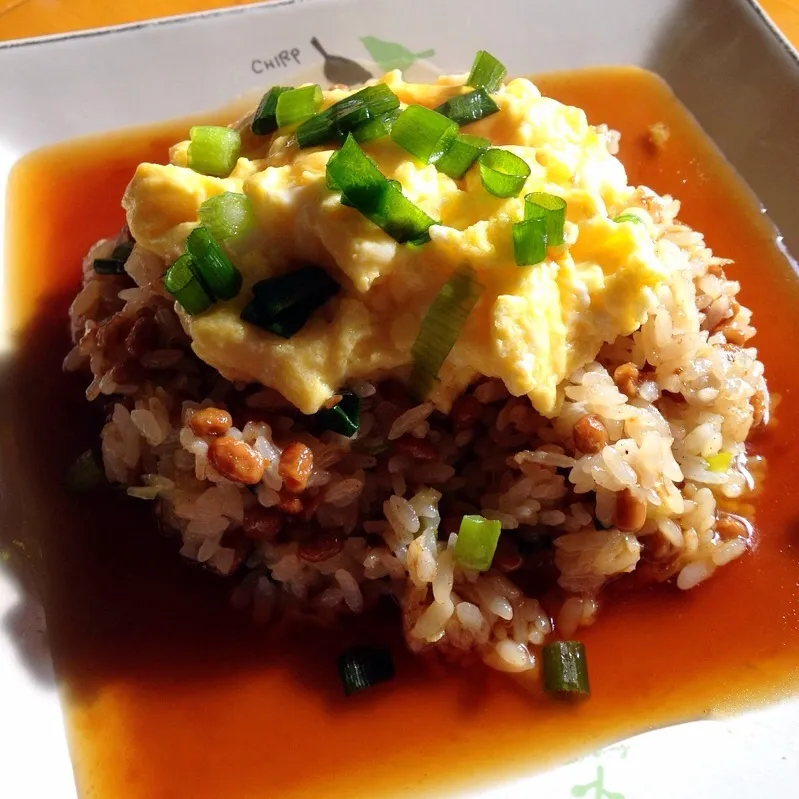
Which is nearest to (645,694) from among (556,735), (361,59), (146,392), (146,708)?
(556,735)

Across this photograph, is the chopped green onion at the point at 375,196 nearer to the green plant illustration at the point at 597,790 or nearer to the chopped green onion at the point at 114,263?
the chopped green onion at the point at 114,263

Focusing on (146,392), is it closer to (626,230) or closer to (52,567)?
(52,567)

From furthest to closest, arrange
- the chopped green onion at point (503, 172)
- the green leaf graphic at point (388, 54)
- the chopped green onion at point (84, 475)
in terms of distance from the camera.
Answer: the green leaf graphic at point (388, 54) < the chopped green onion at point (84, 475) < the chopped green onion at point (503, 172)

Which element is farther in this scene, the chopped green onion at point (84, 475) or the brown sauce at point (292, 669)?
the chopped green onion at point (84, 475)

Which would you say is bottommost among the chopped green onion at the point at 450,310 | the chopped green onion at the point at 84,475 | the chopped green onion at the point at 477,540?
the chopped green onion at the point at 84,475

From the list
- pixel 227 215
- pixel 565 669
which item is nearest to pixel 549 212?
pixel 227 215

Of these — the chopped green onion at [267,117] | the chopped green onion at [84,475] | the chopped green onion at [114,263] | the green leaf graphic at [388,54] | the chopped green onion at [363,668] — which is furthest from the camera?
the green leaf graphic at [388,54]

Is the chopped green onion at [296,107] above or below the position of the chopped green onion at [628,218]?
below

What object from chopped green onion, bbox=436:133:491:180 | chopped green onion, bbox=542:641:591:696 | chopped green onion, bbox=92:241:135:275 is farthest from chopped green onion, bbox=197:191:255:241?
chopped green onion, bbox=542:641:591:696

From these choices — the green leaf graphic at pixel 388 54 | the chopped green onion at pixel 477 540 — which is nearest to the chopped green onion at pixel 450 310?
the chopped green onion at pixel 477 540
